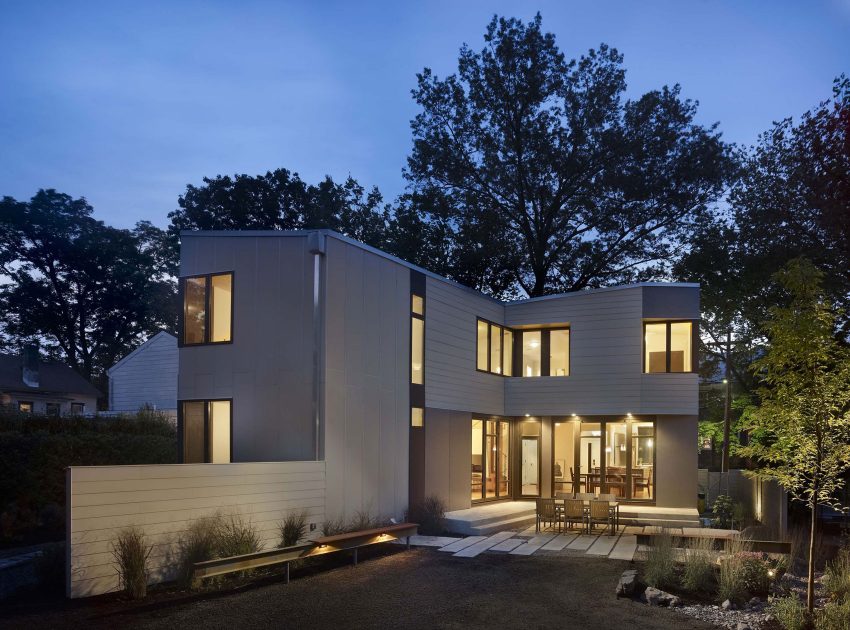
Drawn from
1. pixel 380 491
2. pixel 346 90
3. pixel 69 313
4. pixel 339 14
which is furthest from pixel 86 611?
pixel 346 90

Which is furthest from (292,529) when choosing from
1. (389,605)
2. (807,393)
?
(807,393)

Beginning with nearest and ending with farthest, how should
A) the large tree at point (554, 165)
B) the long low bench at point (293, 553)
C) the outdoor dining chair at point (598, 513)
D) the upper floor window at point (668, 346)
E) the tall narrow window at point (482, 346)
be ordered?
the long low bench at point (293, 553) → the outdoor dining chair at point (598, 513) → the upper floor window at point (668, 346) → the tall narrow window at point (482, 346) → the large tree at point (554, 165)

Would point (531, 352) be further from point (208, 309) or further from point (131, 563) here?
point (131, 563)

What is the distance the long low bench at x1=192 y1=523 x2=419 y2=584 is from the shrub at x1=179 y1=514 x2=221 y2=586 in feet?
1.36

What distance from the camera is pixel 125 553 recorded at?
26.3ft

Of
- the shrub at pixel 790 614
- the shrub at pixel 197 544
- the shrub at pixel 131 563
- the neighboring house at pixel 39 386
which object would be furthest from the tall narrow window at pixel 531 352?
the neighboring house at pixel 39 386

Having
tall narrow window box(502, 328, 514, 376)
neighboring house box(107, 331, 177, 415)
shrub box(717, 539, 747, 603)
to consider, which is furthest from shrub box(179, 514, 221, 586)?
neighboring house box(107, 331, 177, 415)

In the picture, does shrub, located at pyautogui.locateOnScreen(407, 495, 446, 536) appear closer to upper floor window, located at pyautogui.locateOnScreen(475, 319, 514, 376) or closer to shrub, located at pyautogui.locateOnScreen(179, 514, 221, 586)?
upper floor window, located at pyautogui.locateOnScreen(475, 319, 514, 376)

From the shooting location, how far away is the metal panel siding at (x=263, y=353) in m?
12.2

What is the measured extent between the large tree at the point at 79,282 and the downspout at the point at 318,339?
28.4 m

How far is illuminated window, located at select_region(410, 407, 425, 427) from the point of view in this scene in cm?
1461

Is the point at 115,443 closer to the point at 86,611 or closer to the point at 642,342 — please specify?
the point at 86,611

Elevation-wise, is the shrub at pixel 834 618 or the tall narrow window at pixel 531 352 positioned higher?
the tall narrow window at pixel 531 352

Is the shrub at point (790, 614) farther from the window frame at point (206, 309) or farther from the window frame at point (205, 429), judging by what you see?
the window frame at point (206, 309)
